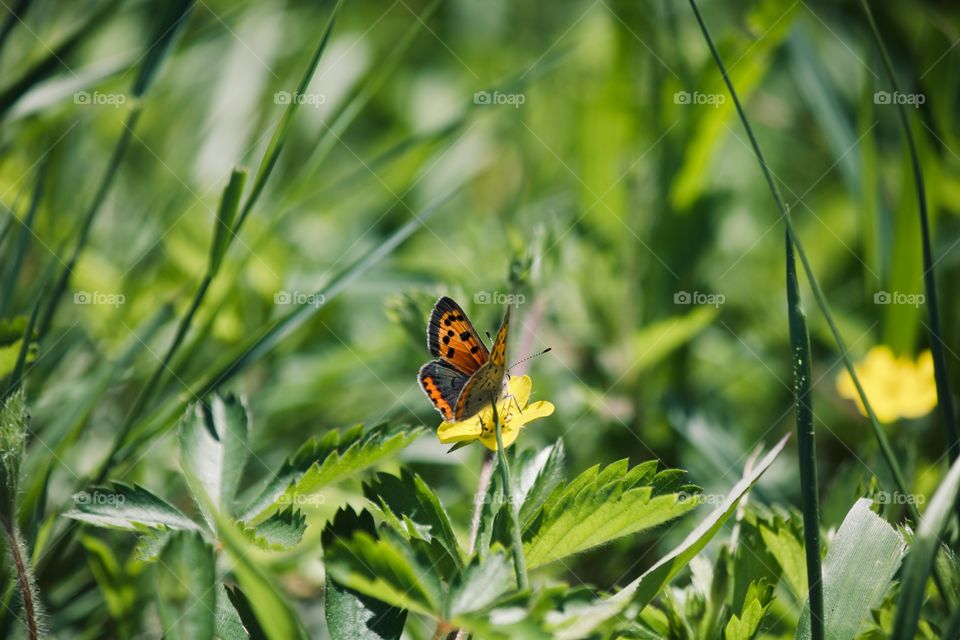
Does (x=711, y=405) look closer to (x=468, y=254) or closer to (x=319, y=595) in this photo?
(x=468, y=254)

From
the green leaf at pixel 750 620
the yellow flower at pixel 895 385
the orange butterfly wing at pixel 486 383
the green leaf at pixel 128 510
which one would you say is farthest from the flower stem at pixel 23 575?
the yellow flower at pixel 895 385

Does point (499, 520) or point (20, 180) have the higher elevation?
point (20, 180)

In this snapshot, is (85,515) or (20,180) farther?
(20,180)

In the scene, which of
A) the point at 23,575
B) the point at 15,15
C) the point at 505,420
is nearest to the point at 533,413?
the point at 505,420

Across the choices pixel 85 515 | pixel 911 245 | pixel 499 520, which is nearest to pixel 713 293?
pixel 911 245

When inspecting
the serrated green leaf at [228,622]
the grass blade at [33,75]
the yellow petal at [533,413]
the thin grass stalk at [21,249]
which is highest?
the grass blade at [33,75]

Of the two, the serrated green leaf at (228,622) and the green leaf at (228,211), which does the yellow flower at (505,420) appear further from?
the green leaf at (228,211)
